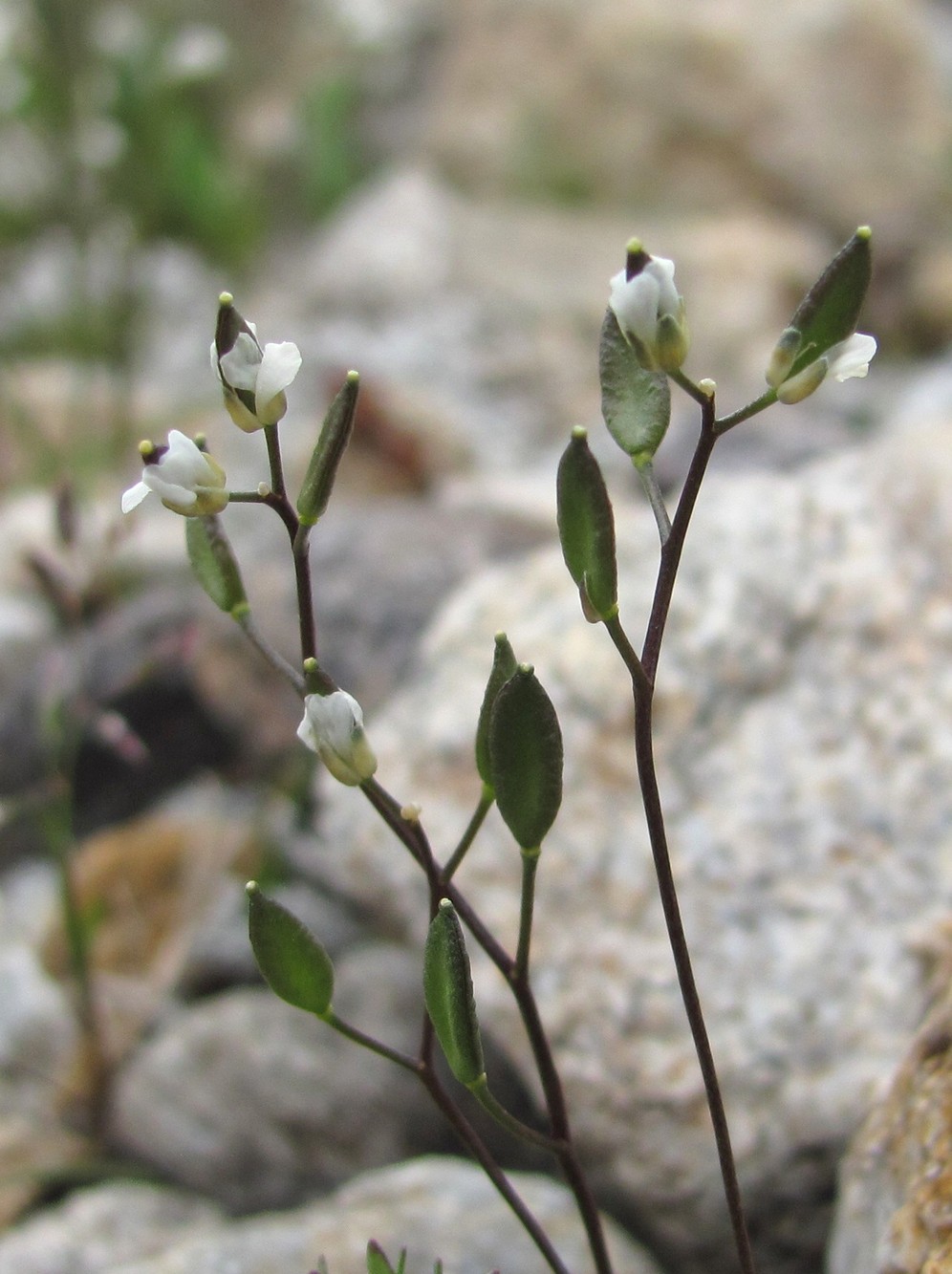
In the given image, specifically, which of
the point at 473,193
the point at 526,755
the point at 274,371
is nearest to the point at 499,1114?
the point at 526,755

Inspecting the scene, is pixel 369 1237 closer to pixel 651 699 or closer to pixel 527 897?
pixel 527 897

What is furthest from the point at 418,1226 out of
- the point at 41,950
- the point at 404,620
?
the point at 404,620

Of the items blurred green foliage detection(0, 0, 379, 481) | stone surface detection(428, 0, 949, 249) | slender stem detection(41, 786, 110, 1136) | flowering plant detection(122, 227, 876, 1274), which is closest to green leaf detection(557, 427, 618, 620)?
Result: flowering plant detection(122, 227, 876, 1274)

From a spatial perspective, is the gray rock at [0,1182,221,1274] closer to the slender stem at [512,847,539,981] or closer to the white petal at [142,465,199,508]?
the slender stem at [512,847,539,981]

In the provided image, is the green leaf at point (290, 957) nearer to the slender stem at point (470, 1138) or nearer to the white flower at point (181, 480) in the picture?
the slender stem at point (470, 1138)

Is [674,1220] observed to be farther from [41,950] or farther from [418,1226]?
[41,950]
